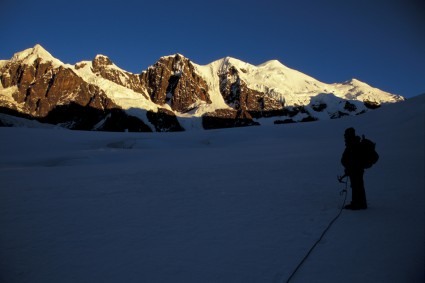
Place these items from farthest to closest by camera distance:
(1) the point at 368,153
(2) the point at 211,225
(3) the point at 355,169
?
(3) the point at 355,169 < (1) the point at 368,153 < (2) the point at 211,225

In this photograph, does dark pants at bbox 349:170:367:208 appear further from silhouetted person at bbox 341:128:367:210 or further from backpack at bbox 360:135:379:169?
backpack at bbox 360:135:379:169

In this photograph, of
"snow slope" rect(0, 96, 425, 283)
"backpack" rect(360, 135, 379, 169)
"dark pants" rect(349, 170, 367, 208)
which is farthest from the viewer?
"dark pants" rect(349, 170, 367, 208)

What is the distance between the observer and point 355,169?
30.7 ft

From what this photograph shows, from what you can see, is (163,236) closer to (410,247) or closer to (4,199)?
(410,247)

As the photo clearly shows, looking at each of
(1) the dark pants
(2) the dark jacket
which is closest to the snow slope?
(1) the dark pants

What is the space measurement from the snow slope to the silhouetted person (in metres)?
0.41

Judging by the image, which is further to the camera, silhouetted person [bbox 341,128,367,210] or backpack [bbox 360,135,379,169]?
silhouetted person [bbox 341,128,367,210]

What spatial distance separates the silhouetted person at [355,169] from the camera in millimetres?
9211

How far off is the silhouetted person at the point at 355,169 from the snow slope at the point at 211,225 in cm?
41

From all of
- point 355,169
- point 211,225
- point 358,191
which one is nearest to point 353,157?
point 355,169

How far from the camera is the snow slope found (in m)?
5.47

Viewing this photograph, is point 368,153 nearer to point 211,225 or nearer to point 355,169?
point 355,169

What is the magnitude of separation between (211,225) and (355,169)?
4.20 m

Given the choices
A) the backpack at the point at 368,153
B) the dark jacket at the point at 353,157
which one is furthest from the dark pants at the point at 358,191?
the backpack at the point at 368,153
